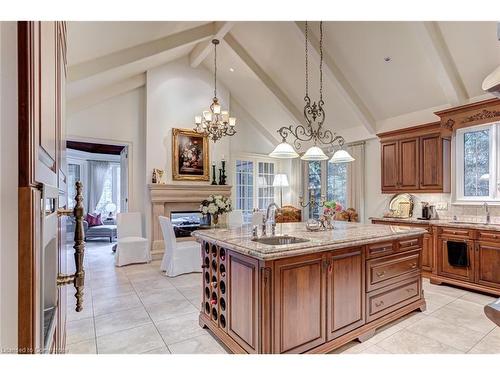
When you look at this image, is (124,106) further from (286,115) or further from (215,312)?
(215,312)

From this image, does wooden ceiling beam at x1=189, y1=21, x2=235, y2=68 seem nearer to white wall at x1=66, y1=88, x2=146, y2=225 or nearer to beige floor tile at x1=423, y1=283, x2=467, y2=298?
white wall at x1=66, y1=88, x2=146, y2=225

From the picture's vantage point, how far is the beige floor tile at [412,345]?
7.78ft

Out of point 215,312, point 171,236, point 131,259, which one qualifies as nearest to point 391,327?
point 215,312

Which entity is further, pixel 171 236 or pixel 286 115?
pixel 286 115

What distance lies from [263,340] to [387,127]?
499cm

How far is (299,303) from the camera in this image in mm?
2137

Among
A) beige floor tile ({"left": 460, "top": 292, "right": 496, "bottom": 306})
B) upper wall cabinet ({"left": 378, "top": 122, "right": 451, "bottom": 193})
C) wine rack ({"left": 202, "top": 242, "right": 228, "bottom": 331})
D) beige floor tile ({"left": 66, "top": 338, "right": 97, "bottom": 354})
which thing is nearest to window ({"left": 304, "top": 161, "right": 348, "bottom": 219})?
upper wall cabinet ({"left": 378, "top": 122, "right": 451, "bottom": 193})

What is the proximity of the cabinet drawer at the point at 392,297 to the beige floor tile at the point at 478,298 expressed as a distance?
3.20 feet

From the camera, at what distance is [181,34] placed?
15.7 feet

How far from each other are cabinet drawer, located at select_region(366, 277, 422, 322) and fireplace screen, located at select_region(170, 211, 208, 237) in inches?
164

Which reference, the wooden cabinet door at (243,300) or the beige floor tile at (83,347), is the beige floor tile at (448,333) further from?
the beige floor tile at (83,347)

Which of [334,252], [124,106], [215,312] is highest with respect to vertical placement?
[124,106]

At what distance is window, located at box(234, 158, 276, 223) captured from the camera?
7.62m

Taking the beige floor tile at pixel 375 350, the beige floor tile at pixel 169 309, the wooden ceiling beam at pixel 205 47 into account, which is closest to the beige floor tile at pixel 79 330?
the beige floor tile at pixel 169 309
